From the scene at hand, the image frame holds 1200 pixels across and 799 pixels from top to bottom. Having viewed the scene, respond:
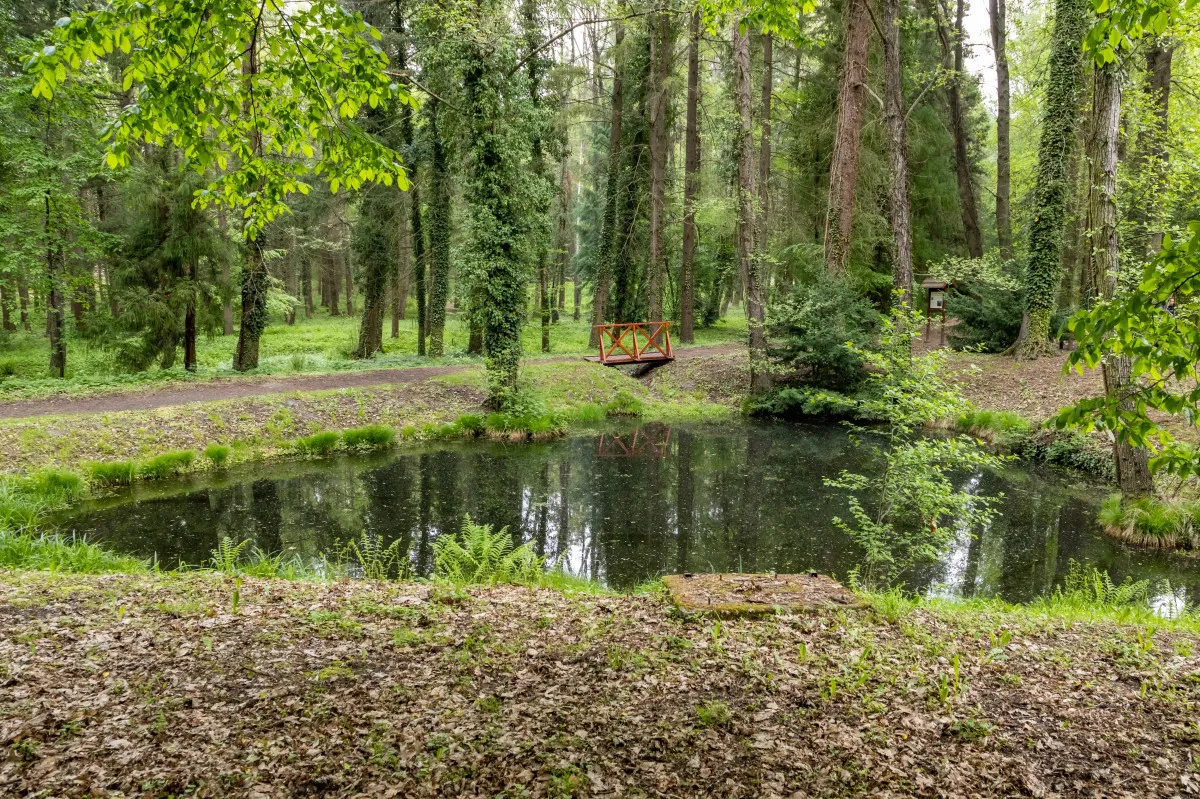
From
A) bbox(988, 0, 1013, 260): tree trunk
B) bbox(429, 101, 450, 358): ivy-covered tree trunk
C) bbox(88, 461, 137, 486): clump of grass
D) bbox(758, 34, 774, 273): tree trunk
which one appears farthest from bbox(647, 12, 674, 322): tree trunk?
bbox(88, 461, 137, 486): clump of grass

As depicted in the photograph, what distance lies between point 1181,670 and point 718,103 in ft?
76.2

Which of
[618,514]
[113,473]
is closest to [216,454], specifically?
[113,473]

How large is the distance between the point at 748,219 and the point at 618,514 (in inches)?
367

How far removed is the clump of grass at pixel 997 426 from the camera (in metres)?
12.8

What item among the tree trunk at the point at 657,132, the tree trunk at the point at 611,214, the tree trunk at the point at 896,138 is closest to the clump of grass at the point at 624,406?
the tree trunk at the point at 657,132

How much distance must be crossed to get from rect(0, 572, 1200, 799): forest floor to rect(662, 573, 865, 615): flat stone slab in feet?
0.45

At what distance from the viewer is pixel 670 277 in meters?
26.2

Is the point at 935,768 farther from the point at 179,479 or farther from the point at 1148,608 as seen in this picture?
the point at 179,479

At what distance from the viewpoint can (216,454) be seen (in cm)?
1133

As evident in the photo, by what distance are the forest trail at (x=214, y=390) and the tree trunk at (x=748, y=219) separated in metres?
5.23

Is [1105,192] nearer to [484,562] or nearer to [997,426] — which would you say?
[997,426]

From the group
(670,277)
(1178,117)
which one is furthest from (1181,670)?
(670,277)

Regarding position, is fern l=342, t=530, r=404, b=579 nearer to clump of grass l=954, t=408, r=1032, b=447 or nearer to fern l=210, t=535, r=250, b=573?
fern l=210, t=535, r=250, b=573

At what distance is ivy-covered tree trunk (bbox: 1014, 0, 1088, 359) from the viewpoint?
13.9 m
